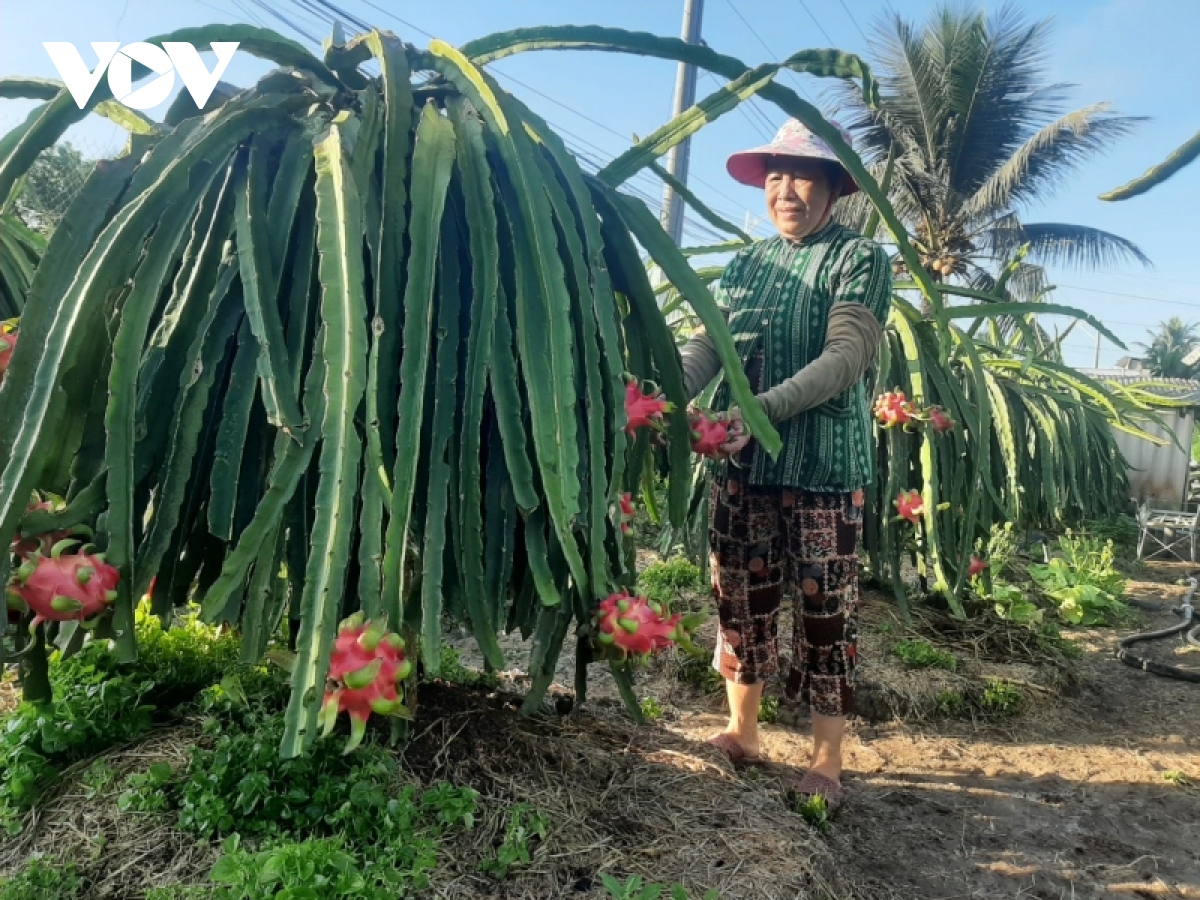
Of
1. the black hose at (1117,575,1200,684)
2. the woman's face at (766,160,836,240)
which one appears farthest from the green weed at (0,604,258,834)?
the black hose at (1117,575,1200,684)

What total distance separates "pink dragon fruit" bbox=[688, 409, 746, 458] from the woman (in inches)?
9.8

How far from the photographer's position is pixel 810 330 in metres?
1.80

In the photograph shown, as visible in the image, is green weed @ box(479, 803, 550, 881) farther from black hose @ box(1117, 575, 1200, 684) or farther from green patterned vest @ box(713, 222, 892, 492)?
black hose @ box(1117, 575, 1200, 684)

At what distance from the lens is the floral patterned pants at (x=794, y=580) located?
1849 millimetres

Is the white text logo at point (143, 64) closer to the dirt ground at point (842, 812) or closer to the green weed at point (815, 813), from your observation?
the dirt ground at point (842, 812)

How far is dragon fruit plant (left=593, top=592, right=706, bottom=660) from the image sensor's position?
1102 mm

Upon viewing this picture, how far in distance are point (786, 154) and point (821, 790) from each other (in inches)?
54.5

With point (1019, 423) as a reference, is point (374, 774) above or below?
below

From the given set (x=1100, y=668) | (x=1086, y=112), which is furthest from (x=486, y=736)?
(x=1086, y=112)

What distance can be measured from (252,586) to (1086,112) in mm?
13022

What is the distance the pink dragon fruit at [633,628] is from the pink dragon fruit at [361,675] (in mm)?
324

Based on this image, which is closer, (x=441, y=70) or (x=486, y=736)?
(x=441, y=70)

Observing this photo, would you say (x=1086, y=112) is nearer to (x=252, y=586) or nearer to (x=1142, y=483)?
(x=1142, y=483)

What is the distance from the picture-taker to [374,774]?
133 cm
